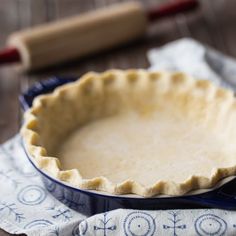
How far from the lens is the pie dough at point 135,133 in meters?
1.23

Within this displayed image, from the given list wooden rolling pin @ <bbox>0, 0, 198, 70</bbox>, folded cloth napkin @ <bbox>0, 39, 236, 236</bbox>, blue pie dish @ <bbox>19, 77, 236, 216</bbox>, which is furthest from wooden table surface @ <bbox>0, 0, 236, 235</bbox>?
blue pie dish @ <bbox>19, 77, 236, 216</bbox>

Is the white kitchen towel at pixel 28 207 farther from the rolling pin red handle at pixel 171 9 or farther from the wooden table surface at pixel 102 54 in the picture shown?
the rolling pin red handle at pixel 171 9

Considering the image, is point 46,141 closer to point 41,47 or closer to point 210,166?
point 210,166

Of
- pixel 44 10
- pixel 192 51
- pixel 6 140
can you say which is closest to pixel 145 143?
pixel 6 140

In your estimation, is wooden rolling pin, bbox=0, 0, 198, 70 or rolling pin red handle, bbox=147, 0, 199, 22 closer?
wooden rolling pin, bbox=0, 0, 198, 70

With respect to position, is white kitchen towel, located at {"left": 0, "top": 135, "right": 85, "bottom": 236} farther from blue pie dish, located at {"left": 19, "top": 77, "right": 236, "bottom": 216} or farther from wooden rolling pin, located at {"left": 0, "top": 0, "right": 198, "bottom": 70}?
wooden rolling pin, located at {"left": 0, "top": 0, "right": 198, "bottom": 70}

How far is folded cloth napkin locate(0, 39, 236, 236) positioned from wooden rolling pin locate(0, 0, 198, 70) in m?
0.40

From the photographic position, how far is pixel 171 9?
215 centimetres

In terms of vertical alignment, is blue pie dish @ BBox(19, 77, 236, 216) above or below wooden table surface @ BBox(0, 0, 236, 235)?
below

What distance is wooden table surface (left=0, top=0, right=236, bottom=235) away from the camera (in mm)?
1837

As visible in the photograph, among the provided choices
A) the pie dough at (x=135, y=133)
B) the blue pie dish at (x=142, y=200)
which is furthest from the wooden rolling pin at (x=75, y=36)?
the blue pie dish at (x=142, y=200)

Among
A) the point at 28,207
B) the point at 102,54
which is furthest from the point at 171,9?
the point at 28,207

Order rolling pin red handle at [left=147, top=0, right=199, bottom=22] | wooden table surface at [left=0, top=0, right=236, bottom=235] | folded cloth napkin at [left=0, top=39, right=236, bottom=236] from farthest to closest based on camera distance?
rolling pin red handle at [left=147, top=0, right=199, bottom=22], wooden table surface at [left=0, top=0, right=236, bottom=235], folded cloth napkin at [left=0, top=39, right=236, bottom=236]

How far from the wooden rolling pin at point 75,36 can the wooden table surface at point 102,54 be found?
4 centimetres
